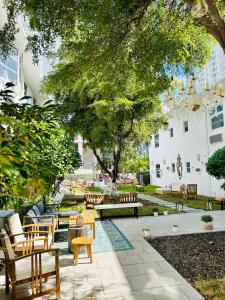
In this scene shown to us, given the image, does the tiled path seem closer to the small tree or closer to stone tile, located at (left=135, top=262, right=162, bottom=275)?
stone tile, located at (left=135, top=262, right=162, bottom=275)

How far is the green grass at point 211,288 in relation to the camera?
4.50 meters

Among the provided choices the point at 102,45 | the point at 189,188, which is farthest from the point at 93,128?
the point at 102,45

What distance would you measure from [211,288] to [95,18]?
5394 mm

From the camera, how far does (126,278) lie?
5.35 metres

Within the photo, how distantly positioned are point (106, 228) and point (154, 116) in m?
9.72

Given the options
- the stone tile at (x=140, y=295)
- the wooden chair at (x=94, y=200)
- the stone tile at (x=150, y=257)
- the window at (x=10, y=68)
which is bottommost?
the stone tile at (x=140, y=295)

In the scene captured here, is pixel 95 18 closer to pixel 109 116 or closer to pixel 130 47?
pixel 130 47

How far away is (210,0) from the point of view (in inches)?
180

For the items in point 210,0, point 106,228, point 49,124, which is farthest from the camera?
point 106,228

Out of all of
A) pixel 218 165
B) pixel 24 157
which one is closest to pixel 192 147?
pixel 218 165

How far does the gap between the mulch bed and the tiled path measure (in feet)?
0.80

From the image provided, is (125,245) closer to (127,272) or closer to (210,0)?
(127,272)

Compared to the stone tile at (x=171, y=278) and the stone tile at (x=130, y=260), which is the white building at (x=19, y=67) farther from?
the stone tile at (x=171, y=278)

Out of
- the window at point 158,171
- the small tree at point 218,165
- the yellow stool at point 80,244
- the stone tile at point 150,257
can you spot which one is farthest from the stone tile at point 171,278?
the window at point 158,171
